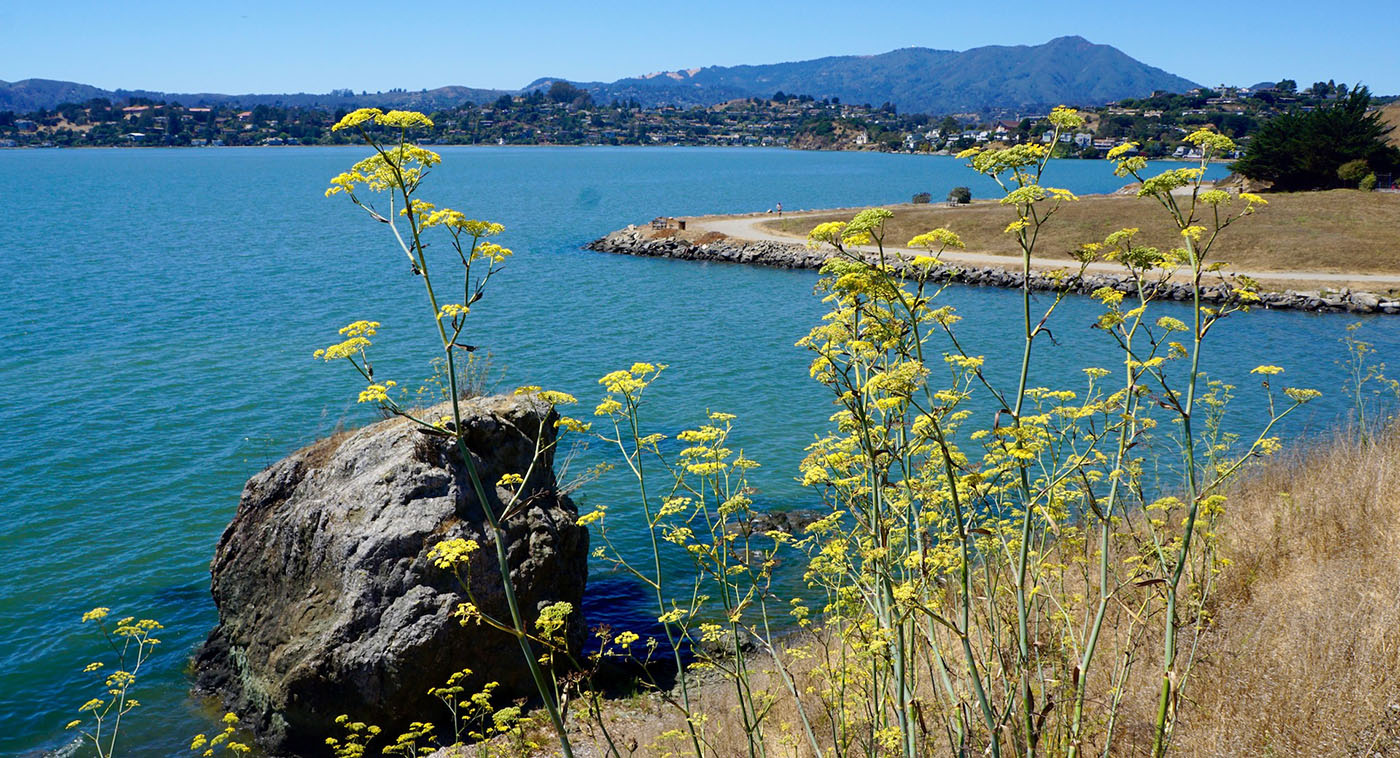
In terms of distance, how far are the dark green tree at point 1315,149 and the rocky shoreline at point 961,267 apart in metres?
29.5

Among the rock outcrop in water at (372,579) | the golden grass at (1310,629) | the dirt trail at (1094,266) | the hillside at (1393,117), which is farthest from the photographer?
the hillside at (1393,117)

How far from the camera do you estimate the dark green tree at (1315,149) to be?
56.7m

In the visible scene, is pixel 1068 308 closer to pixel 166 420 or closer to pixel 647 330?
pixel 647 330

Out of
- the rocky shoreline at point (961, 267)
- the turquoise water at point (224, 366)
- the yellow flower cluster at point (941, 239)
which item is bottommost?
the turquoise water at point (224, 366)

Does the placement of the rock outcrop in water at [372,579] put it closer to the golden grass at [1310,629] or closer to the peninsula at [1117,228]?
the golden grass at [1310,629]

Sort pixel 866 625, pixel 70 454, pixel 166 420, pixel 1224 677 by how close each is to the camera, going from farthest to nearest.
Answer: pixel 166 420, pixel 70 454, pixel 1224 677, pixel 866 625

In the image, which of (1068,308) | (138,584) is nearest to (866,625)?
(138,584)

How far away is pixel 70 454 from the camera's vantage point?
18031 mm

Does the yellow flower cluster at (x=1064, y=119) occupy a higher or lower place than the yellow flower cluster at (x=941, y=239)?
higher

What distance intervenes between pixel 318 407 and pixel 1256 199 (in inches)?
793

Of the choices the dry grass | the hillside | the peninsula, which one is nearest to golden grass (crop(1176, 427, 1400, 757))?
the peninsula

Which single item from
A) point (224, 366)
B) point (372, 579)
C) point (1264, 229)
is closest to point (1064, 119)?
point (372, 579)

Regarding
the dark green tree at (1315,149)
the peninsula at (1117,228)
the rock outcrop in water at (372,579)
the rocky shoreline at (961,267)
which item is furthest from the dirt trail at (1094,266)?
the dark green tree at (1315,149)

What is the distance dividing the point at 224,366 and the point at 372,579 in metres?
17.4
